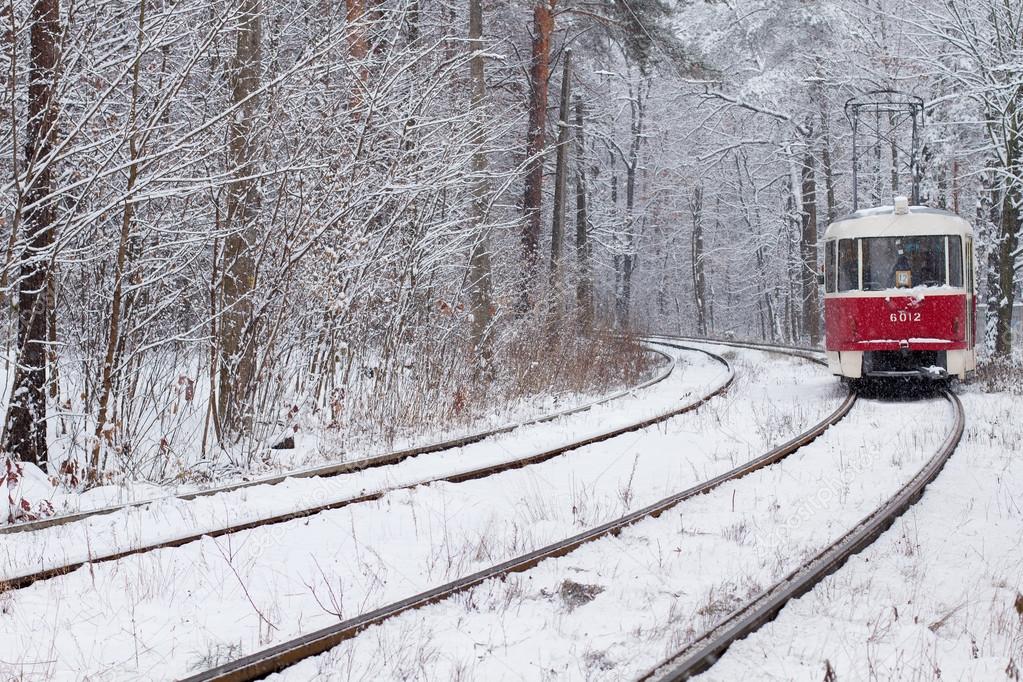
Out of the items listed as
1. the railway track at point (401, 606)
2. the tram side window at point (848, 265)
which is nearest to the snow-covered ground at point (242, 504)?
the railway track at point (401, 606)

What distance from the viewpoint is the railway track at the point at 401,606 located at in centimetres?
357

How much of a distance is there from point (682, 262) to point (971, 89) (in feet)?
110

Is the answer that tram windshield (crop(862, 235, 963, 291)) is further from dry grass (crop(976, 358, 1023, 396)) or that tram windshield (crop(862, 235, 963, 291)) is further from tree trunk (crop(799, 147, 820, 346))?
tree trunk (crop(799, 147, 820, 346))

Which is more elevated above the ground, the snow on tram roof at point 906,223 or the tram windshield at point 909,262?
the snow on tram roof at point 906,223

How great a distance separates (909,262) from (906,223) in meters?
0.57

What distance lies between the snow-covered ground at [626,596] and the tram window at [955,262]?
659cm

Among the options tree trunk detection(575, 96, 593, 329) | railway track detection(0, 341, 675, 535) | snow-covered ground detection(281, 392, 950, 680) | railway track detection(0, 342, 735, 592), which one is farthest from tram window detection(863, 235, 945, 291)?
tree trunk detection(575, 96, 593, 329)

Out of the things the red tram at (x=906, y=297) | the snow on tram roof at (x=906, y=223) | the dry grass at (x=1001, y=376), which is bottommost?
the dry grass at (x=1001, y=376)

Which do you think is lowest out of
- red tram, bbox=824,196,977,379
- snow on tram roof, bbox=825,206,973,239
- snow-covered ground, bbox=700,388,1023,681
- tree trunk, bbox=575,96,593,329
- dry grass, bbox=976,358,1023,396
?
dry grass, bbox=976,358,1023,396

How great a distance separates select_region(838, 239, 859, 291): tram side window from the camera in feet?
44.7

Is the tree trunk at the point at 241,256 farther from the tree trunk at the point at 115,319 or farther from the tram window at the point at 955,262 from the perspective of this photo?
the tram window at the point at 955,262

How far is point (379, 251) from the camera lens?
33.1 ft

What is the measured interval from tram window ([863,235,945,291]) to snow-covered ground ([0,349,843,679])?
19.6ft

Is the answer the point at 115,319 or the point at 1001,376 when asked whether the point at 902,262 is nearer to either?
the point at 1001,376
